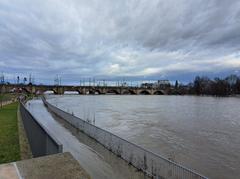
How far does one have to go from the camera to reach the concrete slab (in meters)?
4.01

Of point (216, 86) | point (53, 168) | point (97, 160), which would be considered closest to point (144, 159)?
point (97, 160)

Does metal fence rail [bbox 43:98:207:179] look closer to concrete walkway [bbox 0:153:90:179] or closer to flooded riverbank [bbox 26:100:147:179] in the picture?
flooded riverbank [bbox 26:100:147:179]

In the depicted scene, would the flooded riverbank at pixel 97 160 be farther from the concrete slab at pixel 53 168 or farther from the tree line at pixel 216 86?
the tree line at pixel 216 86

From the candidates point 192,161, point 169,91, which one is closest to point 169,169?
point 192,161

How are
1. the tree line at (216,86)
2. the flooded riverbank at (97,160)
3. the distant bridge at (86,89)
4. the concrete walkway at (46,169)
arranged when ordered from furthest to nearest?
1. the tree line at (216,86)
2. the distant bridge at (86,89)
3. the flooded riverbank at (97,160)
4. the concrete walkway at (46,169)

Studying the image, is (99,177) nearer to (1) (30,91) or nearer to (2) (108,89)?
(1) (30,91)

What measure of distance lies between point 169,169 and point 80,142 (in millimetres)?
8321

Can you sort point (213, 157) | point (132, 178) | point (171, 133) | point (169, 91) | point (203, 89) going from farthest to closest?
1. point (169, 91)
2. point (203, 89)
3. point (171, 133)
4. point (213, 157)
5. point (132, 178)

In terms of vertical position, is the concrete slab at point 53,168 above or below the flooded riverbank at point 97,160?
above

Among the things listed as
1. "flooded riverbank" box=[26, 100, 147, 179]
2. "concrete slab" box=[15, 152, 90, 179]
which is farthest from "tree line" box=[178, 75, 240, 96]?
"concrete slab" box=[15, 152, 90, 179]

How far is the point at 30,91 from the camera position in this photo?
113m

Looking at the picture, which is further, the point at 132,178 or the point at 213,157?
the point at 213,157

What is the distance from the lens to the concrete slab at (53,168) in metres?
4.01

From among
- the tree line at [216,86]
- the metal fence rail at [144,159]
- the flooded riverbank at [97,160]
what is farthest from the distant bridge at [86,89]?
the metal fence rail at [144,159]
